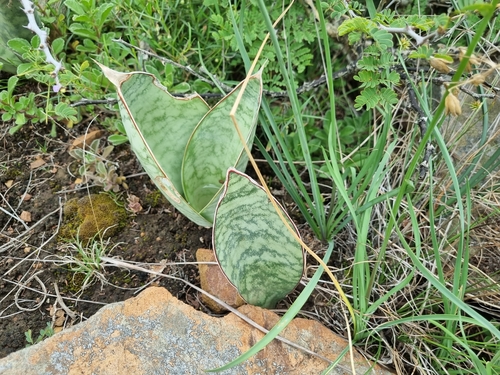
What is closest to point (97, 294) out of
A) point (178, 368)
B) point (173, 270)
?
point (173, 270)

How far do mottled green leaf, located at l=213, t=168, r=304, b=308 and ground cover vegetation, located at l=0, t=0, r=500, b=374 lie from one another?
0.07ft

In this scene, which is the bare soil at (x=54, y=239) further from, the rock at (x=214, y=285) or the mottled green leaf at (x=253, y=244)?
the mottled green leaf at (x=253, y=244)

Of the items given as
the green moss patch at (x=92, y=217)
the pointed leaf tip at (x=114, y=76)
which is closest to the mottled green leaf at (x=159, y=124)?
the pointed leaf tip at (x=114, y=76)

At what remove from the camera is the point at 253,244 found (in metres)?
0.84

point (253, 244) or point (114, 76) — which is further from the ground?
point (114, 76)

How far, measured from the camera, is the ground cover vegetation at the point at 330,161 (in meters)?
0.93

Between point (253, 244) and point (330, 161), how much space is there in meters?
0.42

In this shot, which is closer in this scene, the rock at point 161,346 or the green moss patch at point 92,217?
the rock at point 161,346

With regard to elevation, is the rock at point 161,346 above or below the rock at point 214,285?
above

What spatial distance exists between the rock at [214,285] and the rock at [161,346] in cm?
8

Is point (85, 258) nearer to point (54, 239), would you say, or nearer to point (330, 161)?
point (54, 239)

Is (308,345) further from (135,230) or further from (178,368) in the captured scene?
(135,230)

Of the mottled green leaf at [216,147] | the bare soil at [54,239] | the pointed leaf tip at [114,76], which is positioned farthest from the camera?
the bare soil at [54,239]

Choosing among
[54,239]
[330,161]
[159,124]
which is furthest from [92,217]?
[330,161]
